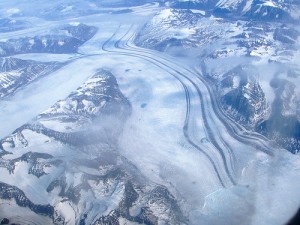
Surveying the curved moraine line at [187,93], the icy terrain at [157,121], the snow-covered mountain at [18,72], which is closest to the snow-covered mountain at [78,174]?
the icy terrain at [157,121]


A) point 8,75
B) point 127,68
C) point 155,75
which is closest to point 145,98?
point 155,75

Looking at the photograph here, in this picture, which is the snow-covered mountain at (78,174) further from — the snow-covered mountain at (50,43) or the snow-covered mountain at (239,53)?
the snow-covered mountain at (50,43)

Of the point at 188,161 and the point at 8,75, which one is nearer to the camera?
the point at 188,161

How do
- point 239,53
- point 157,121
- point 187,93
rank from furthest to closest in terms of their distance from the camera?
point 239,53 → point 187,93 → point 157,121

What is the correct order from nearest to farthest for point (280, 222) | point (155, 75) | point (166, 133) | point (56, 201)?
point (280, 222) → point (56, 201) → point (166, 133) → point (155, 75)

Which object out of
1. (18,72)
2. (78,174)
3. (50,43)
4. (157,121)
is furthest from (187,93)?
(50,43)

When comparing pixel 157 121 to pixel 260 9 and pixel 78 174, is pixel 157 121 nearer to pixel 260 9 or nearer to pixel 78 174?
pixel 78 174

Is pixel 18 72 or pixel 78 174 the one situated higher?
pixel 18 72

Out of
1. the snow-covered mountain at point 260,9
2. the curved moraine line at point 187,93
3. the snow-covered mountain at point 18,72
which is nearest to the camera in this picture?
the curved moraine line at point 187,93

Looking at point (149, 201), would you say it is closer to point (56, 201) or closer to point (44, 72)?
point (56, 201)
